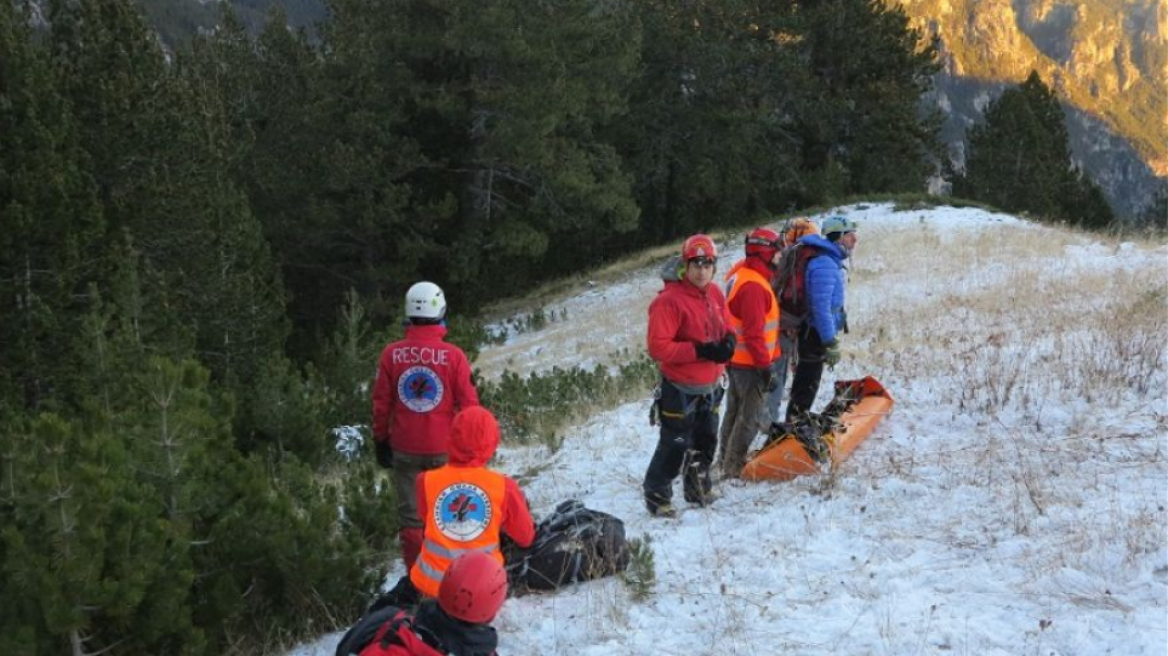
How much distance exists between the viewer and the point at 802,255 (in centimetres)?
719

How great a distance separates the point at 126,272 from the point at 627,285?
13.5m

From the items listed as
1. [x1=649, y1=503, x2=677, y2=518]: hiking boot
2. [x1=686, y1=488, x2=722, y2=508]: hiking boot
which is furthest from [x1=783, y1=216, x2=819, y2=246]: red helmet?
[x1=649, y1=503, x2=677, y2=518]: hiking boot

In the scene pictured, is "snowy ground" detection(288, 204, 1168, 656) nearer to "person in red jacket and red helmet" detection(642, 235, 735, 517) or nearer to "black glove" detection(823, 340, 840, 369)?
"person in red jacket and red helmet" detection(642, 235, 735, 517)

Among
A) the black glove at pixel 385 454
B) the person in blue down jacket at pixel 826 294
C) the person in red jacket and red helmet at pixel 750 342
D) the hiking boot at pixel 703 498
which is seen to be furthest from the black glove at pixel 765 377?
the black glove at pixel 385 454

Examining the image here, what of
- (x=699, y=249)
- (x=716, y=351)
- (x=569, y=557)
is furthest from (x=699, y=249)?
(x=569, y=557)

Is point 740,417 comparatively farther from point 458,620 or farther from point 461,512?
point 458,620

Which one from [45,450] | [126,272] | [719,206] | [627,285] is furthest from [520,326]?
[45,450]

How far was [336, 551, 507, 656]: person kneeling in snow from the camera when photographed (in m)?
3.59

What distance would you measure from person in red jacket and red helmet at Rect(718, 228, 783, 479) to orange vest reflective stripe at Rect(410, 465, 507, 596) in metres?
2.49

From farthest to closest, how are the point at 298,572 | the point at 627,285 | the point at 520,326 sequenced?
1. the point at 627,285
2. the point at 520,326
3. the point at 298,572

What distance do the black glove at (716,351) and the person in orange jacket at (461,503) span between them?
1774 millimetres

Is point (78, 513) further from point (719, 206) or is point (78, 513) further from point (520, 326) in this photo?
point (719, 206)

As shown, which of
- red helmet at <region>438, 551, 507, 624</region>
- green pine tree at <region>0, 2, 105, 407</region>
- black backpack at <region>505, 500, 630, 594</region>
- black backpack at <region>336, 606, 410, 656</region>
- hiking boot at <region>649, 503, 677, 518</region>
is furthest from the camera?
green pine tree at <region>0, 2, 105, 407</region>

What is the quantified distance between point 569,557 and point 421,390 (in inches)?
53.2
